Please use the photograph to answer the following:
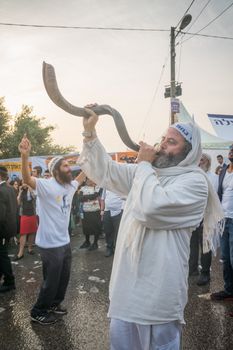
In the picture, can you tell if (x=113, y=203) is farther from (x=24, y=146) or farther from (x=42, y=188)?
(x=24, y=146)

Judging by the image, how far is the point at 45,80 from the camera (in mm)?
1961

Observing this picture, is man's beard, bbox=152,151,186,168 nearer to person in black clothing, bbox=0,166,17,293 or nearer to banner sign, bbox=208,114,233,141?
person in black clothing, bbox=0,166,17,293

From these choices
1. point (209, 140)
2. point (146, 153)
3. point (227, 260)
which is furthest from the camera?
point (209, 140)

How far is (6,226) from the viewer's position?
548 cm

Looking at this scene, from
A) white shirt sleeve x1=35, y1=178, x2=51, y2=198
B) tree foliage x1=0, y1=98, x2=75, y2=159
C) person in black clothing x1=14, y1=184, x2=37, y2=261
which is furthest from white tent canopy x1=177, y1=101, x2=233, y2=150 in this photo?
tree foliage x1=0, y1=98, x2=75, y2=159

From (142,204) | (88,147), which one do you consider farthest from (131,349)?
(88,147)

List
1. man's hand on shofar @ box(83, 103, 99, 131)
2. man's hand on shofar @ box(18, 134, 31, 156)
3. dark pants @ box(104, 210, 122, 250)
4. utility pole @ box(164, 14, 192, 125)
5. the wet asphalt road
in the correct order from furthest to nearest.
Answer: utility pole @ box(164, 14, 192, 125) → dark pants @ box(104, 210, 122, 250) → the wet asphalt road → man's hand on shofar @ box(18, 134, 31, 156) → man's hand on shofar @ box(83, 103, 99, 131)

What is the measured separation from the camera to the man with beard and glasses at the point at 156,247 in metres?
1.92

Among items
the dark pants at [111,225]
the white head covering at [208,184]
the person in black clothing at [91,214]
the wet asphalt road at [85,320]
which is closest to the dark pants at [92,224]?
the person in black clothing at [91,214]

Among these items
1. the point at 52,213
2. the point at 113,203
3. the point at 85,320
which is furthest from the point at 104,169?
the point at 113,203

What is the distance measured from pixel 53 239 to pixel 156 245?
2.38 metres

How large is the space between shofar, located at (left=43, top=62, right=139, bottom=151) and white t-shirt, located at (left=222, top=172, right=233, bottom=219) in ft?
9.01

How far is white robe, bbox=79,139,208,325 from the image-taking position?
191 centimetres

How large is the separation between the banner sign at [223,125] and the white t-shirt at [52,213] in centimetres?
840
